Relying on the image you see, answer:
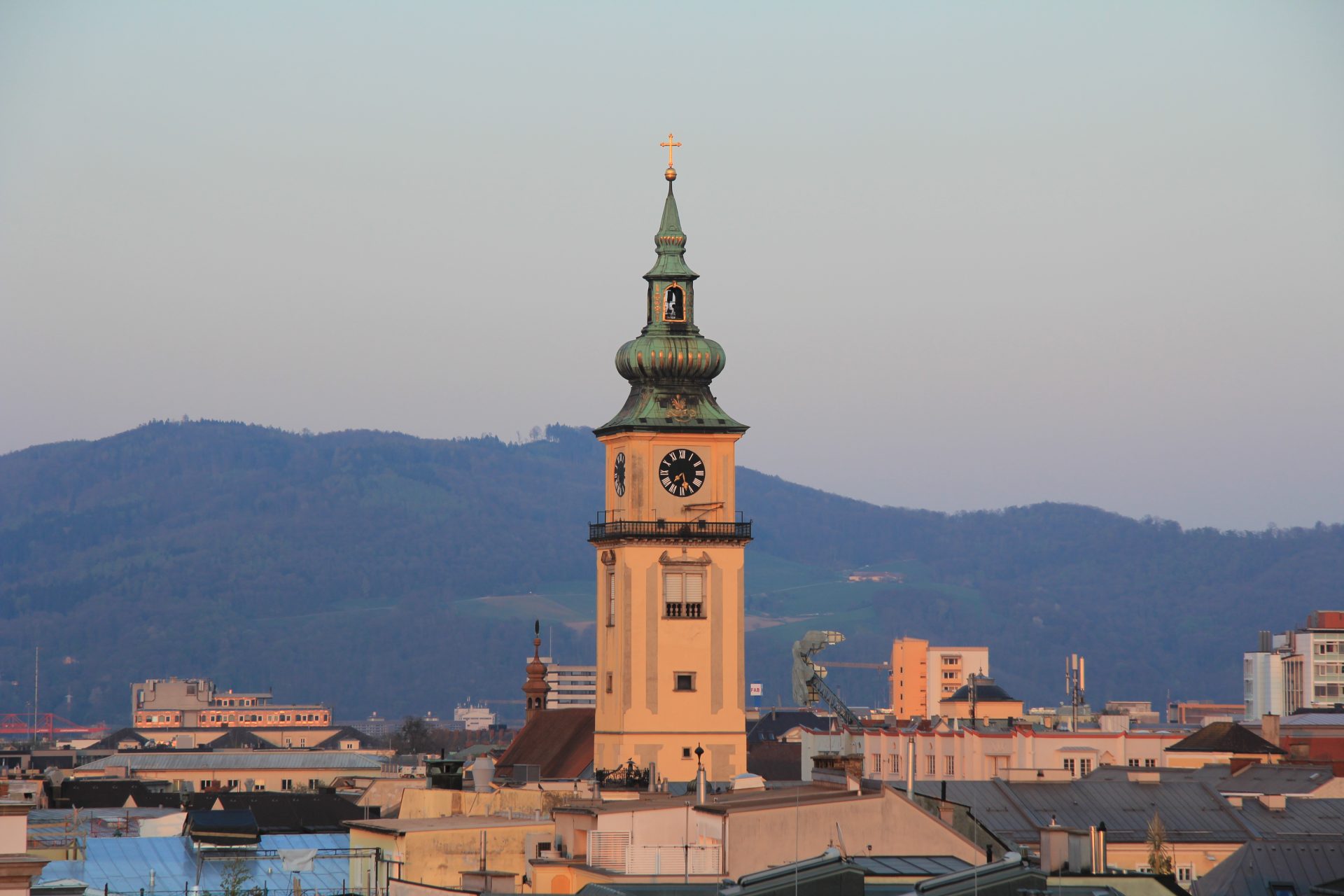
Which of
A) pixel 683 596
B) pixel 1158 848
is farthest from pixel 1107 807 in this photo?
pixel 683 596

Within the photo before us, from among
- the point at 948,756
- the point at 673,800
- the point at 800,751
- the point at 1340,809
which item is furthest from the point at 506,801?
the point at 800,751

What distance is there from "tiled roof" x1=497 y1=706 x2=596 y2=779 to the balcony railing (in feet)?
32.5

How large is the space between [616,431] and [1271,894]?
55.3m

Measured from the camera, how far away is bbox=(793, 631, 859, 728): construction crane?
11331 centimetres

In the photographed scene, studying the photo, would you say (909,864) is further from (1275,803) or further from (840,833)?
(1275,803)

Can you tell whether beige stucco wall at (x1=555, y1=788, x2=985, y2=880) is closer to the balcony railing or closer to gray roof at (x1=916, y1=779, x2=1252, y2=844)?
gray roof at (x1=916, y1=779, x2=1252, y2=844)

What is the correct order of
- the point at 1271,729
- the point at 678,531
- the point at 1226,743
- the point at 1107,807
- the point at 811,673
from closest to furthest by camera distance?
the point at 1107,807, the point at 678,531, the point at 811,673, the point at 1226,743, the point at 1271,729

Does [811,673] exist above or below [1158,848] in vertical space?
above

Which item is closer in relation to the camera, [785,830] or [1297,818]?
[785,830]

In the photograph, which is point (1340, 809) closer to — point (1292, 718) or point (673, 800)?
point (673, 800)

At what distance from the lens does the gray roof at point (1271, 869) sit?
55969mm

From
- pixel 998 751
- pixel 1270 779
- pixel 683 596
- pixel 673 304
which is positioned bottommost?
pixel 1270 779

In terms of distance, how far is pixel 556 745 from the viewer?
117 meters

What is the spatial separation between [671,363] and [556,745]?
18777 mm
